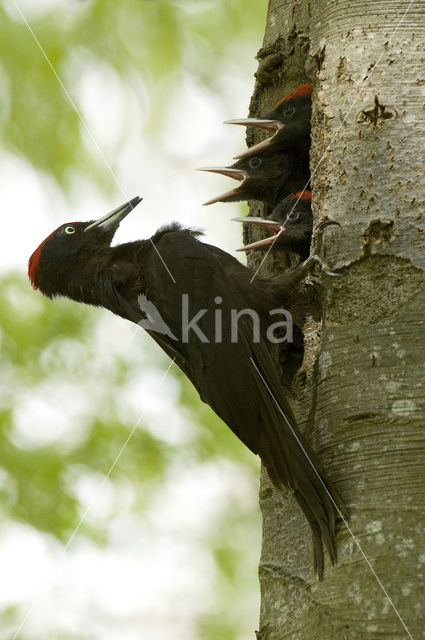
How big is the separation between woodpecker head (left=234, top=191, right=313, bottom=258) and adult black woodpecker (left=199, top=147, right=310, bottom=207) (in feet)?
0.91

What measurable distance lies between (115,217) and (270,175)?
82 cm

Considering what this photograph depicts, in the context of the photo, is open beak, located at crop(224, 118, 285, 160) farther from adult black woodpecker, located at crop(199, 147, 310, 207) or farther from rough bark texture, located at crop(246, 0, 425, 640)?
rough bark texture, located at crop(246, 0, 425, 640)

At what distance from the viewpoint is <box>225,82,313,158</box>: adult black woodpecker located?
3.97 m

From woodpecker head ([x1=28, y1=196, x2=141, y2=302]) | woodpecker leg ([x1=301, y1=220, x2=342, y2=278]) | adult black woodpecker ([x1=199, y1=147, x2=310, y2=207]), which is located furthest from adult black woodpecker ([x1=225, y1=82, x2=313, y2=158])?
woodpecker leg ([x1=301, y1=220, x2=342, y2=278])

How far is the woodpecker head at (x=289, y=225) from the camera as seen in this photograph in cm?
388

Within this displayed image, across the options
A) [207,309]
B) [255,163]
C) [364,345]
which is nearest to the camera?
[364,345]

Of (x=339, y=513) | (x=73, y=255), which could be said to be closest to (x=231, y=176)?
(x=73, y=255)

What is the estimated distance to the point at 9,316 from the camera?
6.17 meters

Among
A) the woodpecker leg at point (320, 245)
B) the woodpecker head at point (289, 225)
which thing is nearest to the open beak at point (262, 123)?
the woodpecker head at point (289, 225)

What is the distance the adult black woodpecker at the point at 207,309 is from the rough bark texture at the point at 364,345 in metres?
0.10

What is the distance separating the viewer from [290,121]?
400cm

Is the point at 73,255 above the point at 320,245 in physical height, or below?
above

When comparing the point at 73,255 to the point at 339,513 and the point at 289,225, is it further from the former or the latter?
the point at 339,513

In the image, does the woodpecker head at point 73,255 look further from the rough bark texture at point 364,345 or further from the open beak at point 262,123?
the rough bark texture at point 364,345
